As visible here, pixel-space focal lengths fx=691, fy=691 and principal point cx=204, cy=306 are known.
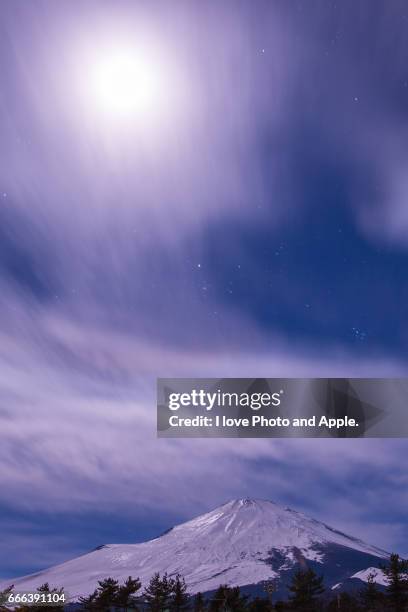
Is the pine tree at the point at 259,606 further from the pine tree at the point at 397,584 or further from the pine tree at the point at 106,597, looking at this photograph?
the pine tree at the point at 106,597

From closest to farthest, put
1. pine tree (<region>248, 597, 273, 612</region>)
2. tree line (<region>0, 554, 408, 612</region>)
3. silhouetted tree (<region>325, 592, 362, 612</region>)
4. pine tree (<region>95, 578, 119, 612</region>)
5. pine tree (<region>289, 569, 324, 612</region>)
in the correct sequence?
pine tree (<region>248, 597, 273, 612</region>) < tree line (<region>0, 554, 408, 612</region>) < pine tree (<region>95, 578, 119, 612</region>) < pine tree (<region>289, 569, 324, 612</region>) < silhouetted tree (<region>325, 592, 362, 612</region>)

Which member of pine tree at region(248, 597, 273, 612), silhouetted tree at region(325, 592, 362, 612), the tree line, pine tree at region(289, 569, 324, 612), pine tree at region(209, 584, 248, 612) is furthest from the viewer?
silhouetted tree at region(325, 592, 362, 612)

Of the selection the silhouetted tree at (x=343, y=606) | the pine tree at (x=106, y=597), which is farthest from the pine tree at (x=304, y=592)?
the pine tree at (x=106, y=597)

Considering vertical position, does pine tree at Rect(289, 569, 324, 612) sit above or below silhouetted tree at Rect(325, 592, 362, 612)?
above

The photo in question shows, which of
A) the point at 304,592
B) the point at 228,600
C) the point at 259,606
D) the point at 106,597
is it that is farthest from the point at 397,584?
the point at 106,597

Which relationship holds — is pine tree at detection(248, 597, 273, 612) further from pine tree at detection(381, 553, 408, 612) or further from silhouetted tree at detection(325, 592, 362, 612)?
silhouetted tree at detection(325, 592, 362, 612)

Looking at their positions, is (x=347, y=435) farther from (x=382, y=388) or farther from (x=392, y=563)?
(x=392, y=563)

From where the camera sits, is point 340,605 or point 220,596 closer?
point 220,596

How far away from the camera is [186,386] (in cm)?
2666

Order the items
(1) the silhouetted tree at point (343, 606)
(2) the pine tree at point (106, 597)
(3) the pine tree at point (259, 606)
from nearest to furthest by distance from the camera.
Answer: (3) the pine tree at point (259, 606) → (2) the pine tree at point (106, 597) → (1) the silhouetted tree at point (343, 606)

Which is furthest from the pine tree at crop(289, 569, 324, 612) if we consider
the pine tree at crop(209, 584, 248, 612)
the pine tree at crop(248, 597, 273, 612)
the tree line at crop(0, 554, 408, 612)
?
the pine tree at crop(248, 597, 273, 612)

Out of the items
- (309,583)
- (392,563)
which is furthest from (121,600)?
(392,563)

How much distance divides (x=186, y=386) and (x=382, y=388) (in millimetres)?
7690

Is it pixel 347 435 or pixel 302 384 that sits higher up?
pixel 302 384
